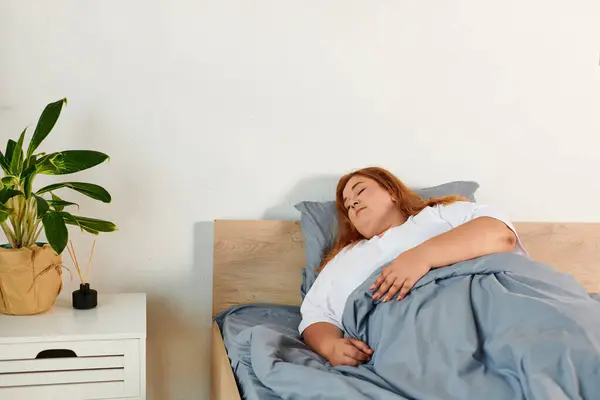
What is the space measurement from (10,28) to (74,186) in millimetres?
544

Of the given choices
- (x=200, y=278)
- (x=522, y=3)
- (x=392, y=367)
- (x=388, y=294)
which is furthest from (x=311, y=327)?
(x=522, y=3)

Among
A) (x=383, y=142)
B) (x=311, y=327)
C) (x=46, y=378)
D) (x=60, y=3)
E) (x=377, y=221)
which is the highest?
(x=60, y=3)

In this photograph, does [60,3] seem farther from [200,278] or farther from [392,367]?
[392,367]

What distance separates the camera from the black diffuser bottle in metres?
1.86

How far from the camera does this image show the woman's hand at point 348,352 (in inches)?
60.7

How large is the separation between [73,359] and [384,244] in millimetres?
852

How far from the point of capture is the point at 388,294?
1600 millimetres

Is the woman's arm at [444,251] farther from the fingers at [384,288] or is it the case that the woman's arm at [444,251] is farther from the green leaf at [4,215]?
the green leaf at [4,215]

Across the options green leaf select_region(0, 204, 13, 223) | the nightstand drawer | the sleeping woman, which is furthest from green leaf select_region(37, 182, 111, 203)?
the sleeping woman

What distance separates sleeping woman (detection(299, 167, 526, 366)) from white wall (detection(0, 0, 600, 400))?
27 cm

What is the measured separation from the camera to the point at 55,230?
1627 mm

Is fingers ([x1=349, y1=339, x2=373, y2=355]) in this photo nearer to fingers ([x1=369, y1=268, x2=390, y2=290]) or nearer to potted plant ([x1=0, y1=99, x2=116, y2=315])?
fingers ([x1=369, y1=268, x2=390, y2=290])

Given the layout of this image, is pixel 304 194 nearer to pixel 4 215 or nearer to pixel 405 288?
pixel 405 288

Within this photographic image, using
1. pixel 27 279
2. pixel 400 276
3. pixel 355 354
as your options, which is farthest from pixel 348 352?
pixel 27 279
